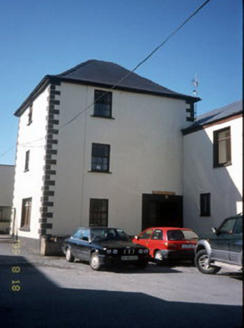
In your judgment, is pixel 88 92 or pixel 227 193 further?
pixel 88 92

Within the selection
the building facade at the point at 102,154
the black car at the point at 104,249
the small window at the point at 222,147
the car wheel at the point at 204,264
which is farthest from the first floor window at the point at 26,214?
the car wheel at the point at 204,264

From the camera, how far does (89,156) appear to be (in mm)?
18922

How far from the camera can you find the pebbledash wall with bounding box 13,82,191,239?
1809 centimetres

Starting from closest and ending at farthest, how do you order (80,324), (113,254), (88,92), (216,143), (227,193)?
(80,324) → (113,254) → (227,193) → (216,143) → (88,92)

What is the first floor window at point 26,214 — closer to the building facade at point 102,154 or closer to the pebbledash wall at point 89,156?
the building facade at point 102,154

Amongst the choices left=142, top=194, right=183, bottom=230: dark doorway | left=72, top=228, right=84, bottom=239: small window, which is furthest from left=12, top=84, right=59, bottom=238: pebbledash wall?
left=142, top=194, right=183, bottom=230: dark doorway

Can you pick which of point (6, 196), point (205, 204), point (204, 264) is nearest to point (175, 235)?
point (204, 264)

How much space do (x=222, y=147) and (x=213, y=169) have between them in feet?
3.81

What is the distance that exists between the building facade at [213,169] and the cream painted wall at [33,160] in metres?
7.99

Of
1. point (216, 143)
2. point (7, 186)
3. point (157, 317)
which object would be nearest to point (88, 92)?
point (216, 143)

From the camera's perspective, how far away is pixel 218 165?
17453 millimetres

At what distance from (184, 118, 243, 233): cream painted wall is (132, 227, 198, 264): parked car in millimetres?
3162

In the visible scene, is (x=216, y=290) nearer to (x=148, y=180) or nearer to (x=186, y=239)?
(x=186, y=239)

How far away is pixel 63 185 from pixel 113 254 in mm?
7038
